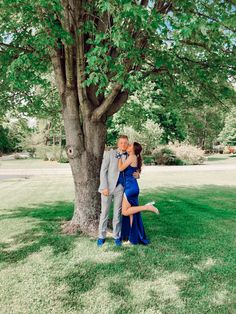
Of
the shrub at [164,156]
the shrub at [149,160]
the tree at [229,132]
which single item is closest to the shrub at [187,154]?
the shrub at [164,156]

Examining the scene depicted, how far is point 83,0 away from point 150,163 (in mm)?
25625

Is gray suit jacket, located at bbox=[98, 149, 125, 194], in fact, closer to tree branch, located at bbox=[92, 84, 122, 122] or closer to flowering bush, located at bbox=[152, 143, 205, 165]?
tree branch, located at bbox=[92, 84, 122, 122]

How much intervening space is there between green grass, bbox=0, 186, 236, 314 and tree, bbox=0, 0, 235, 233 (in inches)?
49.9

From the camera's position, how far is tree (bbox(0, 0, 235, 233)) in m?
5.33

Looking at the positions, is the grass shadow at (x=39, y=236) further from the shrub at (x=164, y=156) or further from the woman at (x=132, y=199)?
the shrub at (x=164, y=156)

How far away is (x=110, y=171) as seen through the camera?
582 cm

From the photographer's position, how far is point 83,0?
19.4 ft

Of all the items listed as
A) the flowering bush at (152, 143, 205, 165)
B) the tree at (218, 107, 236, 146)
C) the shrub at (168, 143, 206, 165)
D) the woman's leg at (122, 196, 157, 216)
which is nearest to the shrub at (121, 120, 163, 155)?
the flowering bush at (152, 143, 205, 165)

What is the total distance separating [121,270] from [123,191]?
177 centimetres

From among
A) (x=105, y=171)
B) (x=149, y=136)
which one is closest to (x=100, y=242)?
(x=105, y=171)

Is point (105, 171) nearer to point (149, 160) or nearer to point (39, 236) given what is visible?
point (39, 236)

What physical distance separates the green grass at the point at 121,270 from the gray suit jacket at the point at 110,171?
1174 mm

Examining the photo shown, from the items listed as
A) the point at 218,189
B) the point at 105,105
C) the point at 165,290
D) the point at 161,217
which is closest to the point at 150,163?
the point at 218,189

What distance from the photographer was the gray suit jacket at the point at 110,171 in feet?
19.0
